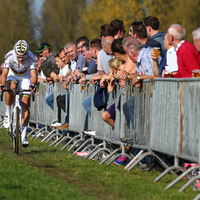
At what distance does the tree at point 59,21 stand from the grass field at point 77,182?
5135cm

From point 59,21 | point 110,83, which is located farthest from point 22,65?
point 59,21

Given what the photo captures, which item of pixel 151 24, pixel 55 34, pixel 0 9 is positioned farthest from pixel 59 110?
pixel 55 34

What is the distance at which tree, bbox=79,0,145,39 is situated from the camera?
42.3m

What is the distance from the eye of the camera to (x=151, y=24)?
→ 32.9 ft

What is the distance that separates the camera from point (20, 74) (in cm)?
1204

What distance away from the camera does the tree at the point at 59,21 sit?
6387 centimetres

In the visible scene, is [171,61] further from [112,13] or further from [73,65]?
[112,13]

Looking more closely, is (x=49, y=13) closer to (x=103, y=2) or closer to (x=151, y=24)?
(x=103, y=2)

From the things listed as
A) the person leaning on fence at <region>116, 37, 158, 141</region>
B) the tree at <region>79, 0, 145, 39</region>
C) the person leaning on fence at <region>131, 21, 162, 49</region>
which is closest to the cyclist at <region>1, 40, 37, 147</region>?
the person leaning on fence at <region>131, 21, 162, 49</region>

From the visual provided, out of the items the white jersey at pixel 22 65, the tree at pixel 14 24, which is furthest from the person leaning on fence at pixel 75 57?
the tree at pixel 14 24

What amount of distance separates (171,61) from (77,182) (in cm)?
262

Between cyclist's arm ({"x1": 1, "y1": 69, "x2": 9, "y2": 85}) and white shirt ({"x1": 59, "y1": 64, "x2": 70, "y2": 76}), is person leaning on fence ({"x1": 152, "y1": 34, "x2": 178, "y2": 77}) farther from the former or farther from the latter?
white shirt ({"x1": 59, "y1": 64, "x2": 70, "y2": 76})

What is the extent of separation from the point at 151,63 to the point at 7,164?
3.04 meters

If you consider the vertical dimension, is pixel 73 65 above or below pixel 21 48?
below
